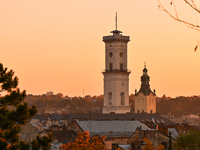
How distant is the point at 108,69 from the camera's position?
149750 mm

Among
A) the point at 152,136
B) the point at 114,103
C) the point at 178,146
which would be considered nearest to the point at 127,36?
the point at 114,103

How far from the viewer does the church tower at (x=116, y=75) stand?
148 metres

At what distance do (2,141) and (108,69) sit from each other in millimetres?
112527

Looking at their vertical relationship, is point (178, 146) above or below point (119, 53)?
below

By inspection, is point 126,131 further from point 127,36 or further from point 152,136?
point 127,36

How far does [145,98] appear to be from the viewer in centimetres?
15975

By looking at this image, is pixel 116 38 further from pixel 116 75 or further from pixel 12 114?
pixel 12 114

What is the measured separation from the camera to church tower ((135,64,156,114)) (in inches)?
6280

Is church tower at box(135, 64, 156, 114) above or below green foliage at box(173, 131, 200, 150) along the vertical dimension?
above

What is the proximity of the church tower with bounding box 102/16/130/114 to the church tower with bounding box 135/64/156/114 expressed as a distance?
36.9ft

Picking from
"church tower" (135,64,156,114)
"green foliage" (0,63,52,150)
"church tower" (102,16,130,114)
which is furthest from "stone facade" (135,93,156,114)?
"green foliage" (0,63,52,150)

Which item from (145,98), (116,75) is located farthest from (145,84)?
(116,75)

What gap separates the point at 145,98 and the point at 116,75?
1546 centimetres

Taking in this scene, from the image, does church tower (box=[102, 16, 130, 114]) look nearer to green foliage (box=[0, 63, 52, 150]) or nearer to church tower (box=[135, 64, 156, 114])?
church tower (box=[135, 64, 156, 114])
